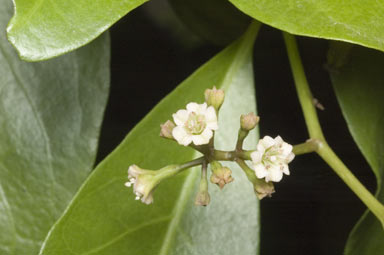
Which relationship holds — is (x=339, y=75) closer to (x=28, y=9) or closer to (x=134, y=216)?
(x=134, y=216)

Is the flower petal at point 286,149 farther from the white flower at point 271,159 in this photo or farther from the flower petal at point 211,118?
the flower petal at point 211,118

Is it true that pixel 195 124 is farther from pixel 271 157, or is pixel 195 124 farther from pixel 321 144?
pixel 321 144

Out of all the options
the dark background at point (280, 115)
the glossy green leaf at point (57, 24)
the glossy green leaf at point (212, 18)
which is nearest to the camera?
the glossy green leaf at point (57, 24)

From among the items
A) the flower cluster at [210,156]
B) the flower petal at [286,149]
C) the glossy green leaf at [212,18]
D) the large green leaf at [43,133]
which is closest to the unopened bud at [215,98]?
the flower cluster at [210,156]

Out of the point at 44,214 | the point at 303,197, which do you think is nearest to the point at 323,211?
the point at 303,197

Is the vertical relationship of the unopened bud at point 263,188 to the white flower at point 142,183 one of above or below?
below

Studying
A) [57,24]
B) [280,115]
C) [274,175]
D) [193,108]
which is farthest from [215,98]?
[280,115]
